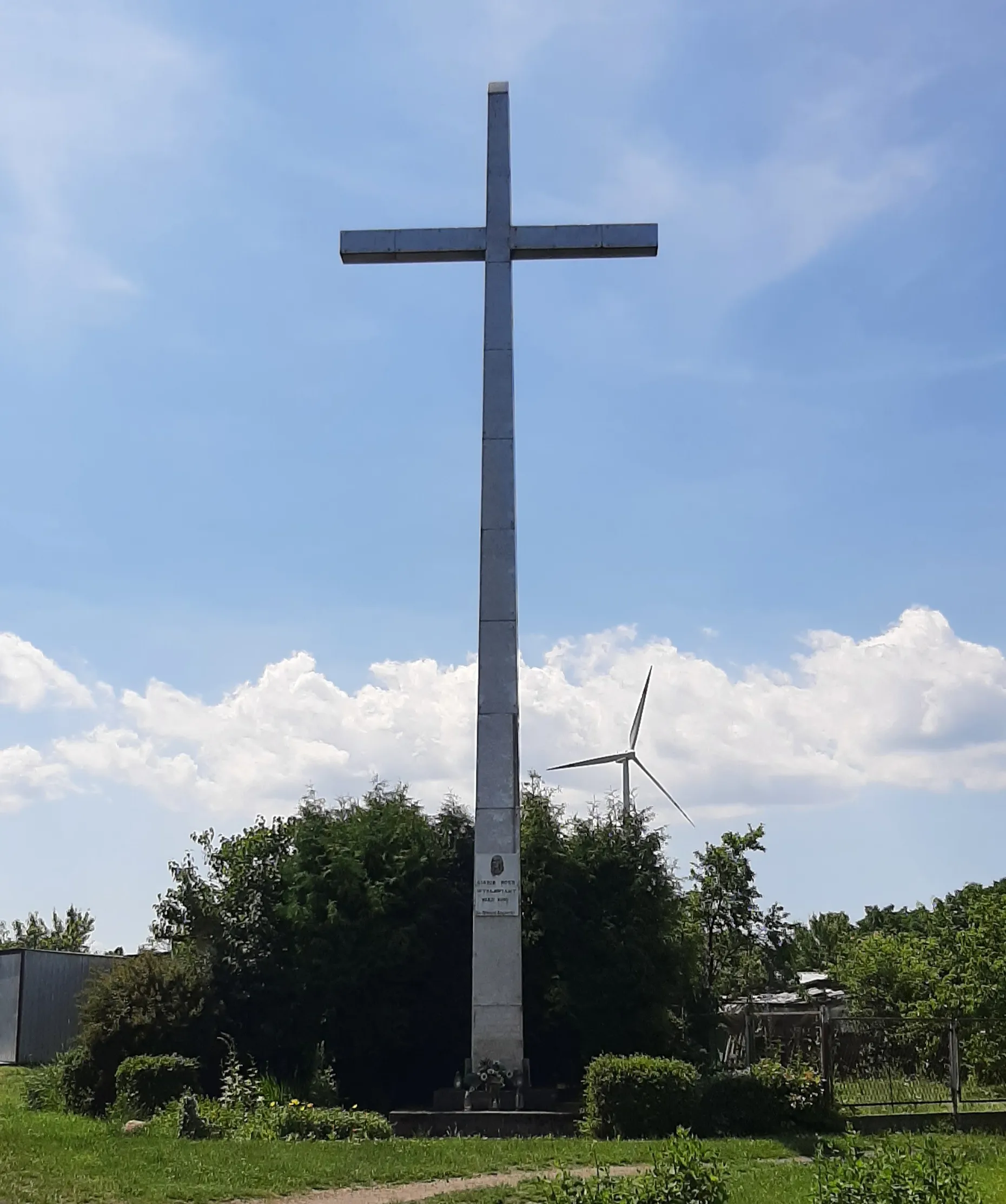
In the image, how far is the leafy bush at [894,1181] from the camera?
766 centimetres

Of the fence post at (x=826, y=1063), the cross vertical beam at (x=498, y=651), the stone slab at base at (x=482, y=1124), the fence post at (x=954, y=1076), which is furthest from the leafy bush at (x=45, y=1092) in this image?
the fence post at (x=954, y=1076)

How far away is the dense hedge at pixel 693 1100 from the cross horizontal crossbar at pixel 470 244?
1480 cm

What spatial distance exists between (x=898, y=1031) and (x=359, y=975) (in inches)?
345

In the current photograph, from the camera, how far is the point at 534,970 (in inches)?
859

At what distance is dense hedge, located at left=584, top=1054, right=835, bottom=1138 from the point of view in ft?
50.8

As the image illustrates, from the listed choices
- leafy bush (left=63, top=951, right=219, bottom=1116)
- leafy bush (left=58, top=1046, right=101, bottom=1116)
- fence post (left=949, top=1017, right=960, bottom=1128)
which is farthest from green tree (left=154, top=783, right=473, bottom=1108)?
fence post (left=949, top=1017, right=960, bottom=1128)

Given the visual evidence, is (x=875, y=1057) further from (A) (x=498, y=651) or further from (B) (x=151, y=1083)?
(B) (x=151, y=1083)

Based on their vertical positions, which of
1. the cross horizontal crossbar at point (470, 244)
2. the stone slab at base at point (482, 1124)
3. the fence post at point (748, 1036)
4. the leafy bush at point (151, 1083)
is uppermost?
the cross horizontal crossbar at point (470, 244)

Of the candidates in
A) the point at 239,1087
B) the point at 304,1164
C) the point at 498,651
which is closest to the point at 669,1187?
the point at 304,1164

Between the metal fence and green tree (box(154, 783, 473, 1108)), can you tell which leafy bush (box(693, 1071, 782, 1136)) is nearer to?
the metal fence

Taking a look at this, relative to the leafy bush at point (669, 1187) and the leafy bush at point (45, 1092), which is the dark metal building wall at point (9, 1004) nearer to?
the leafy bush at point (45, 1092)

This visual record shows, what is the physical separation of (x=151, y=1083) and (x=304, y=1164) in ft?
17.5

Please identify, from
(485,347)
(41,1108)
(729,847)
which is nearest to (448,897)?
(41,1108)

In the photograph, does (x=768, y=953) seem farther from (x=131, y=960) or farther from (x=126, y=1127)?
(x=126, y=1127)
